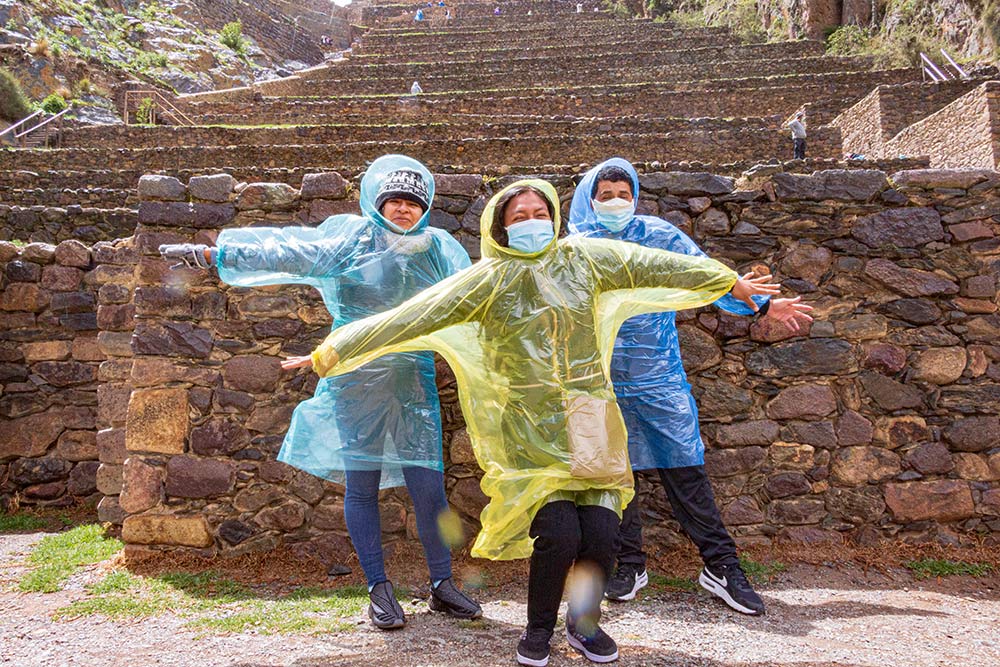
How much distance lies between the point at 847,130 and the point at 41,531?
12.9 m

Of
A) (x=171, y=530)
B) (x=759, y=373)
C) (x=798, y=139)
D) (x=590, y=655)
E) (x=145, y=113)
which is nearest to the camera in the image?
(x=590, y=655)

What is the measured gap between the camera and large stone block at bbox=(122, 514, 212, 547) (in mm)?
3289

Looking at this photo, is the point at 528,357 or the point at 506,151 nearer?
the point at 528,357

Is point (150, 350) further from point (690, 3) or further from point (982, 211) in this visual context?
point (690, 3)

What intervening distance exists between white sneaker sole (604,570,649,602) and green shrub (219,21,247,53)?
29368 millimetres

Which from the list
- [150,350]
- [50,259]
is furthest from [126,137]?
[150,350]

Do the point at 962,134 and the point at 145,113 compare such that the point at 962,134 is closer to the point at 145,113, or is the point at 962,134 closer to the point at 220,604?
the point at 220,604

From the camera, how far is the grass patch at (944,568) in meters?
3.15

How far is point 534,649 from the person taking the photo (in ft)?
6.94

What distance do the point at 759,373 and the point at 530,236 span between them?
174 cm

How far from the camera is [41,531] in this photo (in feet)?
14.6

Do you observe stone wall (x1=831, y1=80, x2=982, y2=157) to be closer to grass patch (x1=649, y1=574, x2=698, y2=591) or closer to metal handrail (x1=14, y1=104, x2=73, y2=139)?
grass patch (x1=649, y1=574, x2=698, y2=591)

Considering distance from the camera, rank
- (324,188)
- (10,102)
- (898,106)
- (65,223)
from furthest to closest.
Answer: (10,102), (898,106), (65,223), (324,188)

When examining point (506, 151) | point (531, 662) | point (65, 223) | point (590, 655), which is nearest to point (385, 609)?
point (531, 662)
